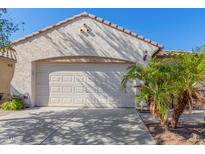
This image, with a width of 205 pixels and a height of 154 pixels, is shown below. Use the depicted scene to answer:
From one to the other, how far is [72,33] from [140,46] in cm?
385

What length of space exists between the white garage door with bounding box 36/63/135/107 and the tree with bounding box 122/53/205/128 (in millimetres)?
5087

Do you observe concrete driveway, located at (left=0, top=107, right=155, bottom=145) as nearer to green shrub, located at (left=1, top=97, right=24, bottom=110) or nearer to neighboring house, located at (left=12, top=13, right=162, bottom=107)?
green shrub, located at (left=1, top=97, right=24, bottom=110)

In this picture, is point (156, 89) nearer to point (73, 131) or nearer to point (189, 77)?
point (189, 77)

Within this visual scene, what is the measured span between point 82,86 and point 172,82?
6.64 metres

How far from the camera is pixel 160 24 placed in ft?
47.6

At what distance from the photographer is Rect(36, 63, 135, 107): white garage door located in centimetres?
1193

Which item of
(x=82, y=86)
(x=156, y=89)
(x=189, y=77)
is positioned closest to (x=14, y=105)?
(x=82, y=86)

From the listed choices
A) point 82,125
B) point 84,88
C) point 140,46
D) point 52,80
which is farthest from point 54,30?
point 82,125

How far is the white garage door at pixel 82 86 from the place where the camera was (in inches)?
470

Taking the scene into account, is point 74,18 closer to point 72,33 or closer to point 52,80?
point 72,33

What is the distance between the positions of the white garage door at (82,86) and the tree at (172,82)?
5.09m

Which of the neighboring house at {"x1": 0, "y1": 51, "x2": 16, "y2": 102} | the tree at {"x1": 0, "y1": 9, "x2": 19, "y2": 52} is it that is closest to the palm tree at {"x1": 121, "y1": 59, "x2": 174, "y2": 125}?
the tree at {"x1": 0, "y1": 9, "x2": 19, "y2": 52}

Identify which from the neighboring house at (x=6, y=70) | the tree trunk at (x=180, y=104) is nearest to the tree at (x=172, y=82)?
the tree trunk at (x=180, y=104)

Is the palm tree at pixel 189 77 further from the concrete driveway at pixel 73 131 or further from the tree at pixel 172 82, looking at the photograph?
the concrete driveway at pixel 73 131
